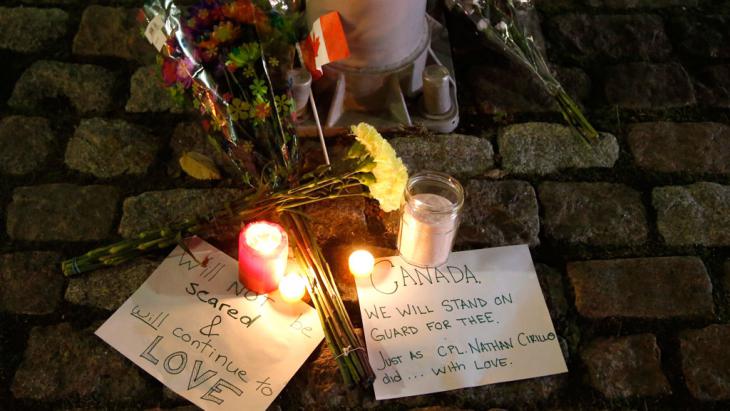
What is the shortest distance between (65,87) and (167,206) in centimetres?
51

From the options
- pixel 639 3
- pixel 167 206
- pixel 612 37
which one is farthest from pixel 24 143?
pixel 639 3

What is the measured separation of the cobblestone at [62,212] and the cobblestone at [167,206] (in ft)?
0.15

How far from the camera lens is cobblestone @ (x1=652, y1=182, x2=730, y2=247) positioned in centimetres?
154

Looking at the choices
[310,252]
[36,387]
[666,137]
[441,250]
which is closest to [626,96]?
[666,137]

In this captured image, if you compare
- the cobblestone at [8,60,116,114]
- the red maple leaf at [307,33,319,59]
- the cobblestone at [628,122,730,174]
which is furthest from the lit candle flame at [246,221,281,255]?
the cobblestone at [628,122,730,174]

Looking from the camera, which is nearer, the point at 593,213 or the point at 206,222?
the point at 206,222

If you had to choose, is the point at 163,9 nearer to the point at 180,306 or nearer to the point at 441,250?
the point at 180,306

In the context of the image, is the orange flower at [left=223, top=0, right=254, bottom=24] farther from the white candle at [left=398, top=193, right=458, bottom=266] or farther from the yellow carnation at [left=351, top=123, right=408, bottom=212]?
the white candle at [left=398, top=193, right=458, bottom=266]

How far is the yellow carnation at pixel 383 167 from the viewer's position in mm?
1297

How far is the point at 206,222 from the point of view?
1441mm

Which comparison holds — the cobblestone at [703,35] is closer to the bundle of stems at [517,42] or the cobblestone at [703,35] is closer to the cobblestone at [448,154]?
the bundle of stems at [517,42]

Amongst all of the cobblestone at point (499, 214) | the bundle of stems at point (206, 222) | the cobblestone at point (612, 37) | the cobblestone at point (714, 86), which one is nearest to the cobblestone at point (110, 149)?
the bundle of stems at point (206, 222)

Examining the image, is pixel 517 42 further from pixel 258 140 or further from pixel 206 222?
pixel 206 222

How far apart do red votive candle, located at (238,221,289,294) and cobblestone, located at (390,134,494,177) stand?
43 centimetres
